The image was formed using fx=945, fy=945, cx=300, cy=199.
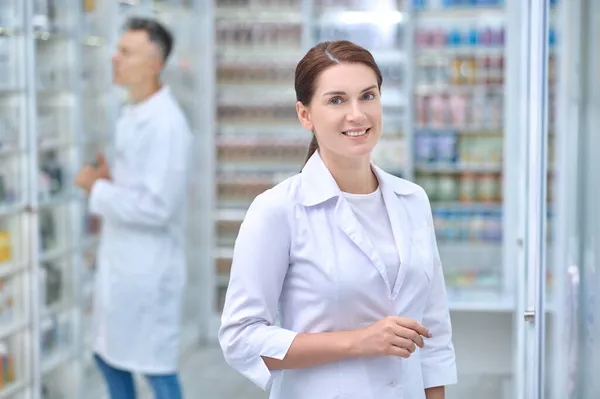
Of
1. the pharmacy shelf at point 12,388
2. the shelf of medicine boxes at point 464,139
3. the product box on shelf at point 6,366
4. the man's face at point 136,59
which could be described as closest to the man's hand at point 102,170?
the man's face at point 136,59

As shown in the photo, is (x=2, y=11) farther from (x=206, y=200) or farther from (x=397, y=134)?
(x=397, y=134)

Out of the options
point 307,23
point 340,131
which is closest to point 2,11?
point 340,131

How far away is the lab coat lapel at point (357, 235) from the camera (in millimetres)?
1898

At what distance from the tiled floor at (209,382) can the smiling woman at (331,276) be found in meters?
3.46

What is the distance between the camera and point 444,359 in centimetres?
205

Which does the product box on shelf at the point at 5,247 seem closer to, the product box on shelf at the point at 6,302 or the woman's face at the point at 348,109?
the product box on shelf at the point at 6,302

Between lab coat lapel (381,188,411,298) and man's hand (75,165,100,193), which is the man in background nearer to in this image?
man's hand (75,165,100,193)

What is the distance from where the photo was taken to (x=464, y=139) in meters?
7.21

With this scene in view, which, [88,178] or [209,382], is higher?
[88,178]

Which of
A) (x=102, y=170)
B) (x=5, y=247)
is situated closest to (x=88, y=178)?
(x=102, y=170)

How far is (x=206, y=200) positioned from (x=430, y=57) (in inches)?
77.7

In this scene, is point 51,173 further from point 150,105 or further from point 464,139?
point 464,139

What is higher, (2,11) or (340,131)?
(2,11)

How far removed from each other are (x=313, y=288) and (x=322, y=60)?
465 mm
